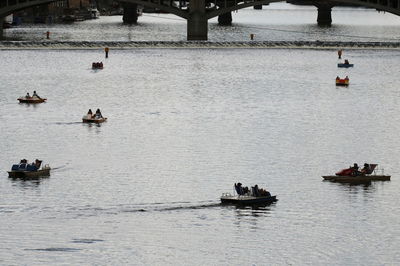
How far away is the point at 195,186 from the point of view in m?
104

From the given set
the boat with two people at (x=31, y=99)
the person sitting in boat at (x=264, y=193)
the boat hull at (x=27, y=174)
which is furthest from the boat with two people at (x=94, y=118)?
the person sitting in boat at (x=264, y=193)

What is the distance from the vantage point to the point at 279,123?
149750mm

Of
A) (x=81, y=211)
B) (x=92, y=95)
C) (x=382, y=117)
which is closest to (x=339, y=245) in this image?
(x=81, y=211)

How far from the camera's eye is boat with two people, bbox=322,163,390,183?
107 m

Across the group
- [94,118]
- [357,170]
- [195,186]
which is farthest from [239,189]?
[94,118]

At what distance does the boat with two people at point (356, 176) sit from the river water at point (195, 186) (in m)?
1.24

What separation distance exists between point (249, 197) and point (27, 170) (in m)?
19.3

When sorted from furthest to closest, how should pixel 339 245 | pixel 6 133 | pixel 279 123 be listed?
pixel 279 123 → pixel 6 133 → pixel 339 245

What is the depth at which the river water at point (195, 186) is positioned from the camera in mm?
84688

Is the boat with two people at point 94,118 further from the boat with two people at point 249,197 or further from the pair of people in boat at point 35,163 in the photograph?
the boat with two people at point 249,197

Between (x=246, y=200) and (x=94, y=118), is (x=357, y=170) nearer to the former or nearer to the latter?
(x=246, y=200)

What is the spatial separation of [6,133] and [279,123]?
30118 millimetres

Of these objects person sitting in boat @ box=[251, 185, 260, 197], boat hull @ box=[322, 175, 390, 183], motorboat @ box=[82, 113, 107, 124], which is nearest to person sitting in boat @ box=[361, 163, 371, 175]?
boat hull @ box=[322, 175, 390, 183]

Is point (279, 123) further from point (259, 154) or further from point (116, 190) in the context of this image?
point (116, 190)
